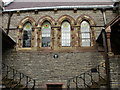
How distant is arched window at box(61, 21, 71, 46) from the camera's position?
10.3m

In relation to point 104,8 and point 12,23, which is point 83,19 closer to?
point 104,8

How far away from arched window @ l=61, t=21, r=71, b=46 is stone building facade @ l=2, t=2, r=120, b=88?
0.14m

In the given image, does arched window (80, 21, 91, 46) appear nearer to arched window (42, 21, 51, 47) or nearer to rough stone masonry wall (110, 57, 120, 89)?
arched window (42, 21, 51, 47)

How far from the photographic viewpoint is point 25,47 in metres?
10.3

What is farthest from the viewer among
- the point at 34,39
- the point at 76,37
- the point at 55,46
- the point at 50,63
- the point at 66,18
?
the point at 66,18

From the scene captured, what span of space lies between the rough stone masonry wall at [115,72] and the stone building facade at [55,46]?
85.7 inches

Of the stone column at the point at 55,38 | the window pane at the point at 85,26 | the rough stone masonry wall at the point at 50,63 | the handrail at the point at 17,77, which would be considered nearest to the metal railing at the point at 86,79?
the rough stone masonry wall at the point at 50,63

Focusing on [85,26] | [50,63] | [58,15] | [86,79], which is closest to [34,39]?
[50,63]

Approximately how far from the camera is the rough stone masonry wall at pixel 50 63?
927 cm

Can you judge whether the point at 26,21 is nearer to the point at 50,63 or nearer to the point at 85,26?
the point at 50,63

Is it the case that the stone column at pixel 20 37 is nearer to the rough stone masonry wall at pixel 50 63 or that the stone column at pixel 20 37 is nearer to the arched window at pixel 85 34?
the rough stone masonry wall at pixel 50 63

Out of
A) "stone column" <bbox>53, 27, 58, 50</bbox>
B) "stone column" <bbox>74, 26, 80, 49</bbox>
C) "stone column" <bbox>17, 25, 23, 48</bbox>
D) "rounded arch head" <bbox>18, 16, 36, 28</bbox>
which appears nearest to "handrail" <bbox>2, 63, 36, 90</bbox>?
"stone column" <bbox>17, 25, 23, 48</bbox>

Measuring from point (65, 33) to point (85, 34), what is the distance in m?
1.40

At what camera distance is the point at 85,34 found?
10398 millimetres
